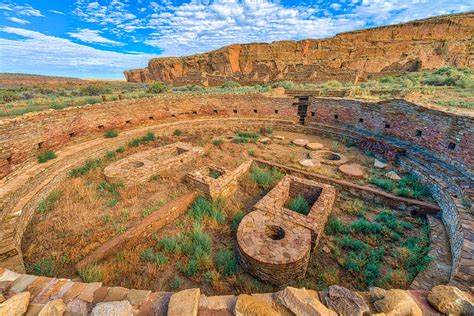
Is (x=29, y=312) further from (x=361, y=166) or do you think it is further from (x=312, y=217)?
(x=361, y=166)

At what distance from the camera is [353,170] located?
23.0ft

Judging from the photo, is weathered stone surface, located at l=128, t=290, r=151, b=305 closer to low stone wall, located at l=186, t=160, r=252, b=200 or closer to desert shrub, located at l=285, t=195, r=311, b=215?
low stone wall, located at l=186, t=160, r=252, b=200

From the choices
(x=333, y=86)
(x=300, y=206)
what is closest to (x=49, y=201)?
(x=300, y=206)

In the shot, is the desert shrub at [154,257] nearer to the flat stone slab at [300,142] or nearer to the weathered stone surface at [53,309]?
the weathered stone surface at [53,309]

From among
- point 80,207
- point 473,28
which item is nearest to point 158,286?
point 80,207

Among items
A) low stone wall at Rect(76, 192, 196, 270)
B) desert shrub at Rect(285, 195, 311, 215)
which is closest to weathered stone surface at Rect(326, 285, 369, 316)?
desert shrub at Rect(285, 195, 311, 215)

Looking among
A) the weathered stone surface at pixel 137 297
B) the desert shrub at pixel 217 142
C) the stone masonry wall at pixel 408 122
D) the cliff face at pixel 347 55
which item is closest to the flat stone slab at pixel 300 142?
the stone masonry wall at pixel 408 122

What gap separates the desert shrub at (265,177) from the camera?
6.59m

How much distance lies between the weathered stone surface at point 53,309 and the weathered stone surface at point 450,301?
347cm

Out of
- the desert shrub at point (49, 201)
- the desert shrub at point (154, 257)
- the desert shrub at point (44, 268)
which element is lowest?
the desert shrub at point (154, 257)

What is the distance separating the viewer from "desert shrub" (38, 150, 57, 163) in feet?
22.2

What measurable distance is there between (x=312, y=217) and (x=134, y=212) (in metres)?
4.25

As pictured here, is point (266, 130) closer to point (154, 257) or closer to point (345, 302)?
point (154, 257)

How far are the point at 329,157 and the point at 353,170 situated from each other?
1.55m
